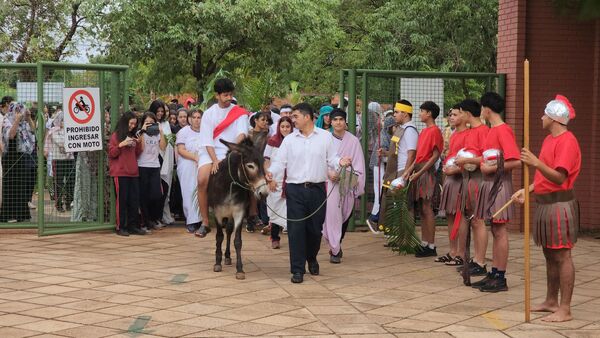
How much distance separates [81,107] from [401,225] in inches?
194

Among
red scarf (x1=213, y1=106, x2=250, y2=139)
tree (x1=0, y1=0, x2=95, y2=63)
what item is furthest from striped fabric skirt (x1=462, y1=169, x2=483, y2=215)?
tree (x1=0, y1=0, x2=95, y2=63)

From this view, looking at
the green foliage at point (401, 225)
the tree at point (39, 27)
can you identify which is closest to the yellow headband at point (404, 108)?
the green foliage at point (401, 225)

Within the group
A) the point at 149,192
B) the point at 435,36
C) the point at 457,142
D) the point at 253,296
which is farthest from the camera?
the point at 435,36

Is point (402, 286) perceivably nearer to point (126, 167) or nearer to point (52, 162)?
point (126, 167)

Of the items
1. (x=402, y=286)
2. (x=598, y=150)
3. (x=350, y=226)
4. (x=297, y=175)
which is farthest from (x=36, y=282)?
(x=598, y=150)

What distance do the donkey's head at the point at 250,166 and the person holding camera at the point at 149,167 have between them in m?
3.81

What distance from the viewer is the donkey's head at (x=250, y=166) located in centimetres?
939

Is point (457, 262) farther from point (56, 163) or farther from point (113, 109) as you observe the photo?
point (56, 163)

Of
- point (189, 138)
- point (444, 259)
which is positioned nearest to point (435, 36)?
point (189, 138)

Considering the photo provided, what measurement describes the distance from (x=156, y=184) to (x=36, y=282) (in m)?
4.62

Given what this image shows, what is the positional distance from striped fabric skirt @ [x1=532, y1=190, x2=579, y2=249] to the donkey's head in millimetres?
3020

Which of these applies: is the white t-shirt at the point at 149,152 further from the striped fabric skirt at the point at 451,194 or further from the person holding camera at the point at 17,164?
the striped fabric skirt at the point at 451,194

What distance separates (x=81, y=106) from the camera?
1294 cm

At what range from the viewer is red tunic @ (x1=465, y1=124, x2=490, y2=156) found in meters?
9.30
